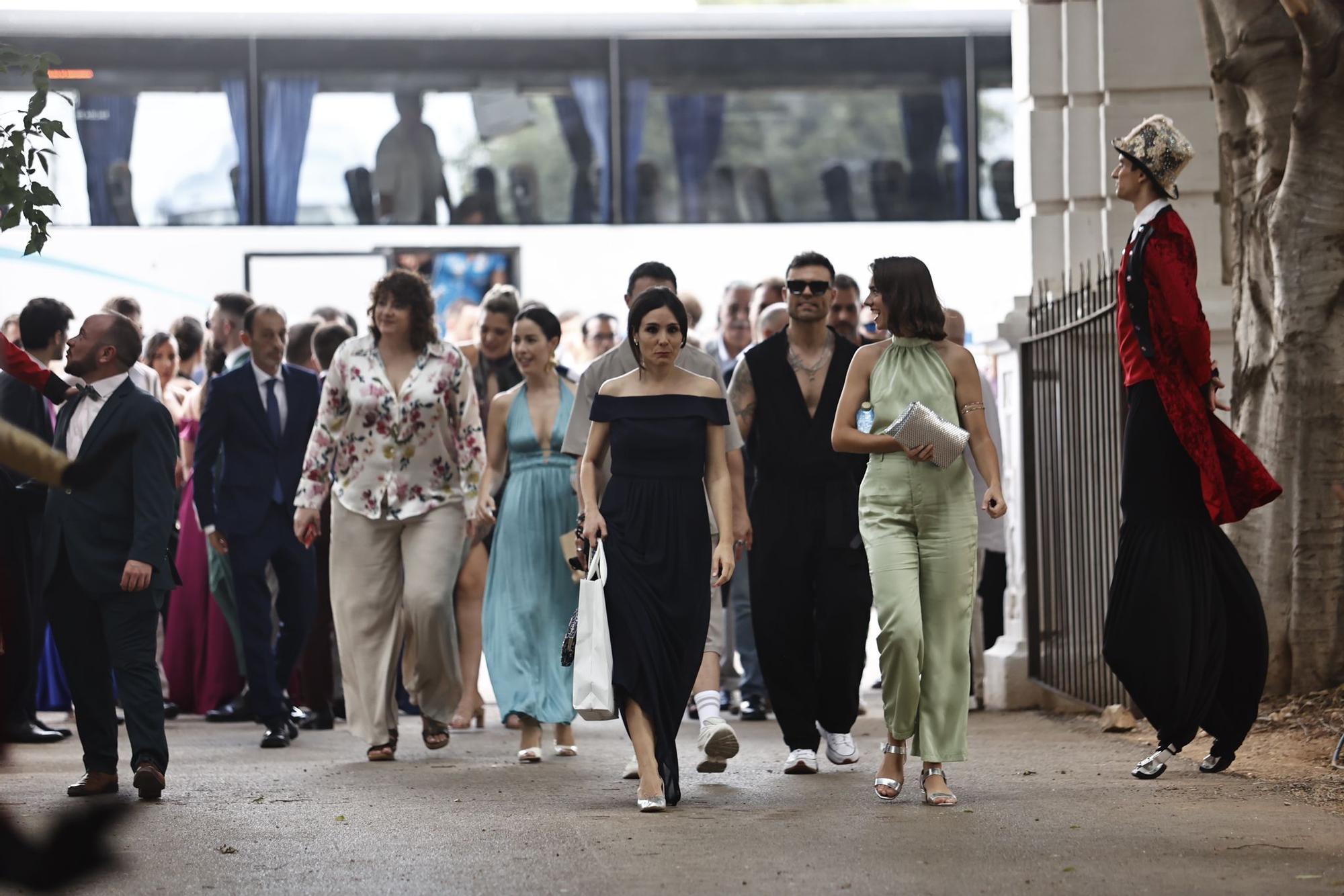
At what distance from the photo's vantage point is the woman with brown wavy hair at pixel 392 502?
30.6 ft

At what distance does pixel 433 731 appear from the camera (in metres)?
9.52

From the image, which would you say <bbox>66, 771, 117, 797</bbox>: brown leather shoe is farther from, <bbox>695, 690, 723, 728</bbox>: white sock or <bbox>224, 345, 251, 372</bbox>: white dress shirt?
<bbox>224, 345, 251, 372</bbox>: white dress shirt

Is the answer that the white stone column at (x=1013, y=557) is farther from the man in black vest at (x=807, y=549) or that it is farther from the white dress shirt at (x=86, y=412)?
the white dress shirt at (x=86, y=412)

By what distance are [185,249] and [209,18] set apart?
220 cm

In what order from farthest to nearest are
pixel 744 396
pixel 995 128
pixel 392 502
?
pixel 995 128
pixel 392 502
pixel 744 396

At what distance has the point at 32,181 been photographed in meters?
6.95

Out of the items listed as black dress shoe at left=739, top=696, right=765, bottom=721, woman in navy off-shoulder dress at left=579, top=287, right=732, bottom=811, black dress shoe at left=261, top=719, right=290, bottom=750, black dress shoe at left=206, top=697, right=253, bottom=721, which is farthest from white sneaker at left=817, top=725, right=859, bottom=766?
black dress shoe at left=206, top=697, right=253, bottom=721

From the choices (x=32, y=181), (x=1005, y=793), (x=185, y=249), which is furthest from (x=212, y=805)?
(x=185, y=249)

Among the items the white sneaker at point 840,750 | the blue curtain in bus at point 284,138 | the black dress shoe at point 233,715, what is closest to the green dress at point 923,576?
the white sneaker at point 840,750

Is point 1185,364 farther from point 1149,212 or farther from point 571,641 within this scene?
point 571,641

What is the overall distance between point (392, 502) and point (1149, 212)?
3.62m

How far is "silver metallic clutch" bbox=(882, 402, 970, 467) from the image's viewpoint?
7207mm

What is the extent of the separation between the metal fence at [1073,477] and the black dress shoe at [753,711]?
1557mm

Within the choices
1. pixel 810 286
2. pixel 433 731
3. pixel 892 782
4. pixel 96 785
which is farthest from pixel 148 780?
pixel 810 286
